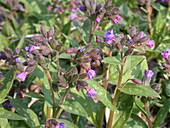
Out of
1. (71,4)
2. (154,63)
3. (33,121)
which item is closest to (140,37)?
(33,121)

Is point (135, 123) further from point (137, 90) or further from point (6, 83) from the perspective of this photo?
point (6, 83)

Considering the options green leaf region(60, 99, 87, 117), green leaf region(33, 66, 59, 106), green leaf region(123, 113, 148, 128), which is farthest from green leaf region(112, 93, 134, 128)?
green leaf region(33, 66, 59, 106)

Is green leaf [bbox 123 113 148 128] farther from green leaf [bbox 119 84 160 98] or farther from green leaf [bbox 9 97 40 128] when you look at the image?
green leaf [bbox 9 97 40 128]

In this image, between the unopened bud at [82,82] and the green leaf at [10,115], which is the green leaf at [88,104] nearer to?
the unopened bud at [82,82]

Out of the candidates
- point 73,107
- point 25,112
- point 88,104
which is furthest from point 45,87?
point 88,104

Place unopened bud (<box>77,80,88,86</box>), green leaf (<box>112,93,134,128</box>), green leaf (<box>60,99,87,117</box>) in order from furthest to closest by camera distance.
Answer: green leaf (<box>112,93,134,128</box>), green leaf (<box>60,99,87,117</box>), unopened bud (<box>77,80,88,86</box>)
